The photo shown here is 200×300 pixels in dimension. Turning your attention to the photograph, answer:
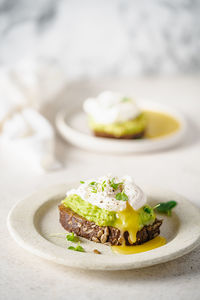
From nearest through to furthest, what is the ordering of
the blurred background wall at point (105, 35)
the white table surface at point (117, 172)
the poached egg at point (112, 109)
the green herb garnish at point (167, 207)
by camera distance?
the white table surface at point (117, 172), the green herb garnish at point (167, 207), the poached egg at point (112, 109), the blurred background wall at point (105, 35)

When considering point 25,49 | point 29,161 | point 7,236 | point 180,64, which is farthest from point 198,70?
point 7,236

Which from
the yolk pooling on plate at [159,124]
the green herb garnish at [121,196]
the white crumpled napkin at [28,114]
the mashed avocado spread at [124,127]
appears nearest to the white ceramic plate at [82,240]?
the green herb garnish at [121,196]

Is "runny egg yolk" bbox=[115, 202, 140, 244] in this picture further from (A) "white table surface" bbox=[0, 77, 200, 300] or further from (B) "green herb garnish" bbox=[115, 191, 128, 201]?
(A) "white table surface" bbox=[0, 77, 200, 300]

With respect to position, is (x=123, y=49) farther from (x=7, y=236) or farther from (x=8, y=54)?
(x=7, y=236)

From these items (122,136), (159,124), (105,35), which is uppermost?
(105,35)

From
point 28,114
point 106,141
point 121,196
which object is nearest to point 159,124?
point 106,141

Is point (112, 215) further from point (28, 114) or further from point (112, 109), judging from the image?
point (28, 114)

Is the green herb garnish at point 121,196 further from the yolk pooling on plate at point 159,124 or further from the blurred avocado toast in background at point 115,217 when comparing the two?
the yolk pooling on plate at point 159,124

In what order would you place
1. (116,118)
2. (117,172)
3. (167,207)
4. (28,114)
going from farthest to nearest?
1. (28,114)
2. (116,118)
3. (117,172)
4. (167,207)
